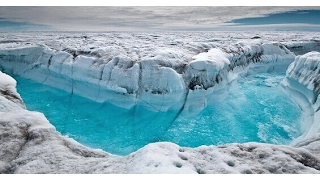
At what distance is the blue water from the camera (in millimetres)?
8641

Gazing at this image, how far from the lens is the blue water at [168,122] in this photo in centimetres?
864

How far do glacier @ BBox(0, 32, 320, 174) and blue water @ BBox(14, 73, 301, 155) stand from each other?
0.48 metres

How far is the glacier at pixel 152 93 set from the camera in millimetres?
3062

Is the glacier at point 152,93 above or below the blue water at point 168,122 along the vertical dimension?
above

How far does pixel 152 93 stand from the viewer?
10.6 m

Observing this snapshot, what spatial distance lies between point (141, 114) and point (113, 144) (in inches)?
92.7

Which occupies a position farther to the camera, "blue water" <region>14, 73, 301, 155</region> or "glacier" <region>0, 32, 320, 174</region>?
"blue water" <region>14, 73, 301, 155</region>

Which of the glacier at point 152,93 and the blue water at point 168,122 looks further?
the blue water at point 168,122

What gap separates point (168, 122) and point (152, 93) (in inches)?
57.6

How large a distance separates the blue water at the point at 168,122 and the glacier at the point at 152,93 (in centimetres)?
48

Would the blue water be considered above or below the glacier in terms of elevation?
below

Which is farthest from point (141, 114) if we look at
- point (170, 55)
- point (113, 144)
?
point (170, 55)
